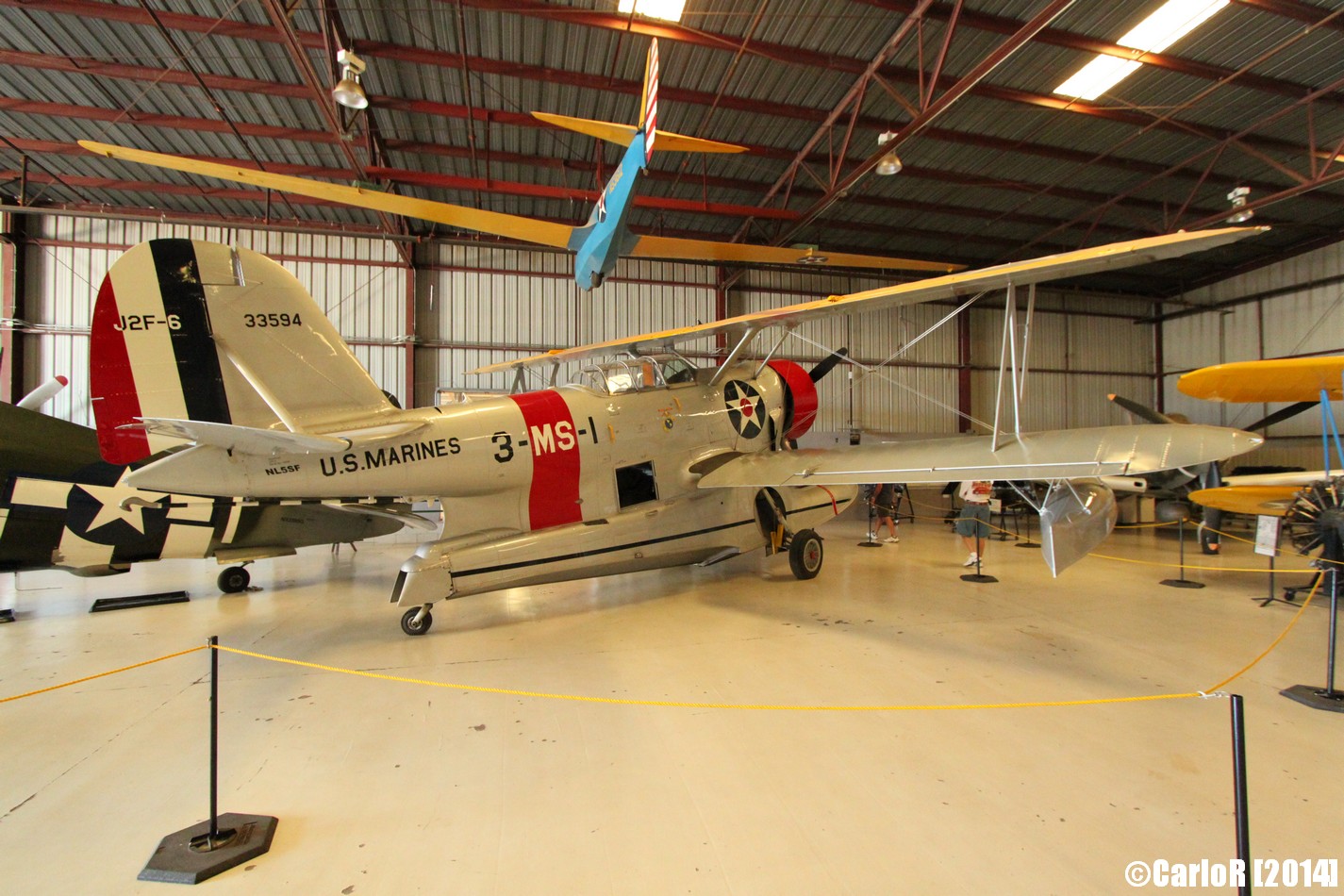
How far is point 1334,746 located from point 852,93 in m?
9.44

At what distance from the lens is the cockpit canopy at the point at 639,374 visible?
6.07 metres

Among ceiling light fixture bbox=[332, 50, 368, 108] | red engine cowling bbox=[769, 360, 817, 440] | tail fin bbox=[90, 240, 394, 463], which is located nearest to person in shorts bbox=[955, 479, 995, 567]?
red engine cowling bbox=[769, 360, 817, 440]

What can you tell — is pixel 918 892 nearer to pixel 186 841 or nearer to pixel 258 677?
pixel 186 841

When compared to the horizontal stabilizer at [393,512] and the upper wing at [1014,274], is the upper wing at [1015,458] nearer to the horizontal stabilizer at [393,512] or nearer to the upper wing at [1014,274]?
the upper wing at [1014,274]

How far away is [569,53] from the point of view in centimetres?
858

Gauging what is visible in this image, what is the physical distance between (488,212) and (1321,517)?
1105 cm

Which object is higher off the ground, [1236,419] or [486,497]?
[1236,419]

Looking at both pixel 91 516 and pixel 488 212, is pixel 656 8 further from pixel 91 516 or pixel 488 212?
pixel 91 516

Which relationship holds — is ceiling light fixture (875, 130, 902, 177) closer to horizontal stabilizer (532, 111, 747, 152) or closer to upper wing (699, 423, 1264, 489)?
horizontal stabilizer (532, 111, 747, 152)

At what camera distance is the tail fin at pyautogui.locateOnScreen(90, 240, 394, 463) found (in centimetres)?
430

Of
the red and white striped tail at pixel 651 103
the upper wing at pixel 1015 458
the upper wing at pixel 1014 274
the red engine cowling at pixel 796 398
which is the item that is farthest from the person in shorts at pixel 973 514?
the red and white striped tail at pixel 651 103

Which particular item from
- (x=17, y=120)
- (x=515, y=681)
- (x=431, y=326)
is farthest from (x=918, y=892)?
(x=17, y=120)

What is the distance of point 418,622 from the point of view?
4727mm

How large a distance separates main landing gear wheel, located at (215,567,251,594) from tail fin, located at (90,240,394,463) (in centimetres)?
231
